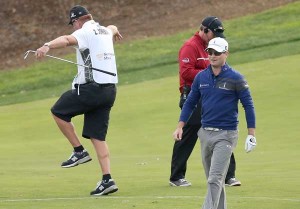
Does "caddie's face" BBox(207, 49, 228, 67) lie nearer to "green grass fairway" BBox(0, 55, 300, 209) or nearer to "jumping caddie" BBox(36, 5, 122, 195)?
"green grass fairway" BBox(0, 55, 300, 209)

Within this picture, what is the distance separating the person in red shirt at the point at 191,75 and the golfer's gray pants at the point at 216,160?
2325 mm

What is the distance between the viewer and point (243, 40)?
30.1 meters

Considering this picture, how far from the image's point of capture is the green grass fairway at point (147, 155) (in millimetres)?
11461

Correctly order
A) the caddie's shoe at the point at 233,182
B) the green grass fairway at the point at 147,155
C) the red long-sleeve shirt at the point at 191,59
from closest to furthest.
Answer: the green grass fairway at the point at 147,155 → the red long-sleeve shirt at the point at 191,59 → the caddie's shoe at the point at 233,182

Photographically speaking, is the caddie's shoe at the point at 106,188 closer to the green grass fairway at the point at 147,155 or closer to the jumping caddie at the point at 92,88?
the jumping caddie at the point at 92,88

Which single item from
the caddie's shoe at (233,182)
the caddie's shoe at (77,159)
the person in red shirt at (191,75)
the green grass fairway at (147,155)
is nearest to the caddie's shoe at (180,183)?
the person in red shirt at (191,75)

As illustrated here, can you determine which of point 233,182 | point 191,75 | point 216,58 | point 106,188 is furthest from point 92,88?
point 216,58

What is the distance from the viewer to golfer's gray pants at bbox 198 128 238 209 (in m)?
9.80

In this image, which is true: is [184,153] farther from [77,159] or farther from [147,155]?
[147,155]

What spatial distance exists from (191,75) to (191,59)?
0.22 m

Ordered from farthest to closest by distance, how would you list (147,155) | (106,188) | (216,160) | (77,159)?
(147,155), (77,159), (106,188), (216,160)

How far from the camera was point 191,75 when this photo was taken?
12.4 m

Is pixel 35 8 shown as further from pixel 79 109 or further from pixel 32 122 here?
pixel 79 109

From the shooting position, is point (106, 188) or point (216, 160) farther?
point (106, 188)
